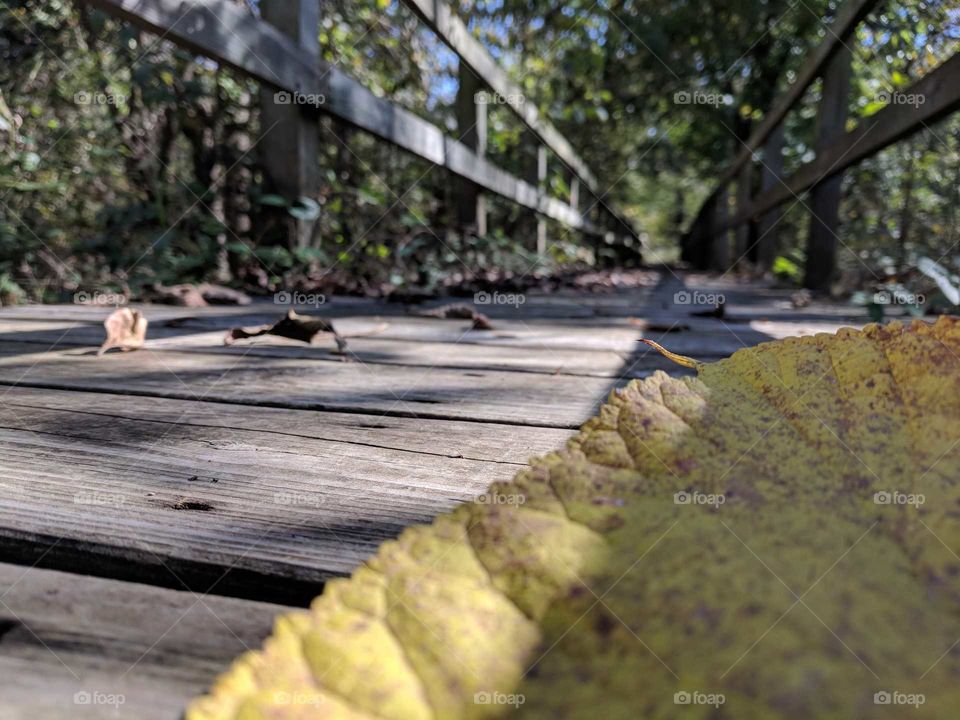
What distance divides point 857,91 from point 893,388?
5.83 metres

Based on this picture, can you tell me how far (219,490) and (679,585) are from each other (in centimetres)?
47

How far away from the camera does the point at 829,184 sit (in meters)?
3.65

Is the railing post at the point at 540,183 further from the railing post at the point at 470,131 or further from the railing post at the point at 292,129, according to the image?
the railing post at the point at 292,129

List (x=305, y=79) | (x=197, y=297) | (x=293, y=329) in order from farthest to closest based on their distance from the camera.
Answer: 1. (x=305, y=79)
2. (x=197, y=297)
3. (x=293, y=329)

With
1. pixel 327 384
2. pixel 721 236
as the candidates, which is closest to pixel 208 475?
pixel 327 384

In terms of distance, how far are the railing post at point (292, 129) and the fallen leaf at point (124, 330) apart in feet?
5.96

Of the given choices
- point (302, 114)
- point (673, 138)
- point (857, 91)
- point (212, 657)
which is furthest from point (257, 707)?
point (673, 138)

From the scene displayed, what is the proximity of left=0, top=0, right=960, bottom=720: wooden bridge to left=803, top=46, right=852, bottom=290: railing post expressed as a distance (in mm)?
1210

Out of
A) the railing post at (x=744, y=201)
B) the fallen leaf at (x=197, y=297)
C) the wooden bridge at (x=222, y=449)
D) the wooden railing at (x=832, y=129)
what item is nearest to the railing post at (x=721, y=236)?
the railing post at (x=744, y=201)

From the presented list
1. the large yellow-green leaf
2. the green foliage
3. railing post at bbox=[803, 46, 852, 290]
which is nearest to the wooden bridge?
the large yellow-green leaf

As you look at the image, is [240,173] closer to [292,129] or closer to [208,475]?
[292,129]

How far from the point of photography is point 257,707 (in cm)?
29

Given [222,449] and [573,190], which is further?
[573,190]

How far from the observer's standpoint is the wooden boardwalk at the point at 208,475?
0.41m
